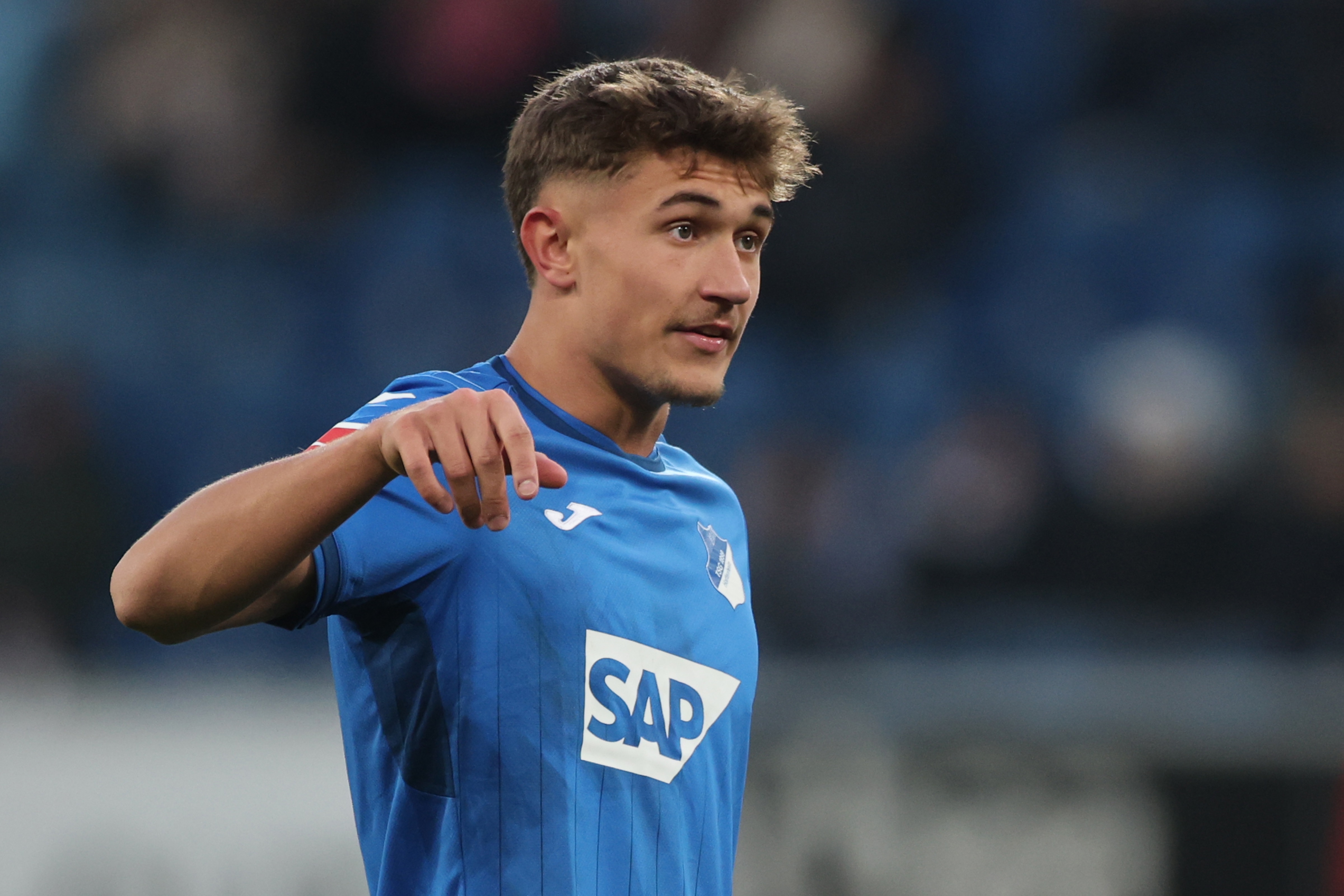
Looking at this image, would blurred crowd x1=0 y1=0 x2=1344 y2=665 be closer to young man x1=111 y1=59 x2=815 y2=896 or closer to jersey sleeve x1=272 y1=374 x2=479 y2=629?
young man x1=111 y1=59 x2=815 y2=896

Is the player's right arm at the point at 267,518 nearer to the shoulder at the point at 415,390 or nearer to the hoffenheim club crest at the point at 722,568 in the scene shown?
the shoulder at the point at 415,390

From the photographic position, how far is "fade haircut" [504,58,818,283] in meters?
2.46

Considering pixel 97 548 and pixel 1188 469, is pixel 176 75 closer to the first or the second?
pixel 97 548

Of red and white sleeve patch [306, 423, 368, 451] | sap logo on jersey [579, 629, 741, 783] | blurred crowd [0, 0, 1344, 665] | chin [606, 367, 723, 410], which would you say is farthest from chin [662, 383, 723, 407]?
blurred crowd [0, 0, 1344, 665]

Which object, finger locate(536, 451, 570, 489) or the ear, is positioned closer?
finger locate(536, 451, 570, 489)

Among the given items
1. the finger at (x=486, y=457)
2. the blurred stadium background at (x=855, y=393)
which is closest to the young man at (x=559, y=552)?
the finger at (x=486, y=457)

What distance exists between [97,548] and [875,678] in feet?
10.7

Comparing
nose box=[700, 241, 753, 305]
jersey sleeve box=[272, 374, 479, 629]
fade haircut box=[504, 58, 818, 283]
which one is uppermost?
fade haircut box=[504, 58, 818, 283]

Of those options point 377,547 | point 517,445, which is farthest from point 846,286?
point 517,445

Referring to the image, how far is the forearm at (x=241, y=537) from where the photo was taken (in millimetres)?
1767

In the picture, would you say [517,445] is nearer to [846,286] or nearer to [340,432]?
[340,432]

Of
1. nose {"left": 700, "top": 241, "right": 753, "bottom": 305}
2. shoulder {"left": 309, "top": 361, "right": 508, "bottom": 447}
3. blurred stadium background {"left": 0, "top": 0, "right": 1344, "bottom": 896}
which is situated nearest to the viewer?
shoulder {"left": 309, "top": 361, "right": 508, "bottom": 447}

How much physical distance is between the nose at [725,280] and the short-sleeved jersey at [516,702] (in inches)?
13.4

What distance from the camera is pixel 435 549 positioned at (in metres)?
2.12
